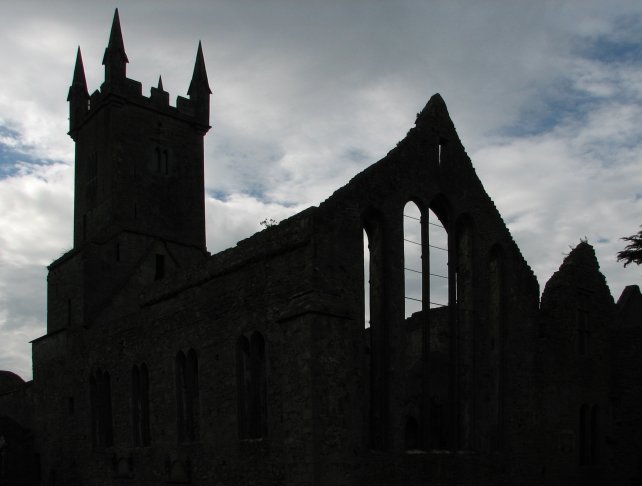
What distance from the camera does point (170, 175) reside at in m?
28.0

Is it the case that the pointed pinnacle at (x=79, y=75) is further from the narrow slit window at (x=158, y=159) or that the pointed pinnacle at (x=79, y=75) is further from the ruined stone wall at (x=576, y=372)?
the ruined stone wall at (x=576, y=372)

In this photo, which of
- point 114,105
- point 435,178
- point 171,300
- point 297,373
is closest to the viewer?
point 297,373

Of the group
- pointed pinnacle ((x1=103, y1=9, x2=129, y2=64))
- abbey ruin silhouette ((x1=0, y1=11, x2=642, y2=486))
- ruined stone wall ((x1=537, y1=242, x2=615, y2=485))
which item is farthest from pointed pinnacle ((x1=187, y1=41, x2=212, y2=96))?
ruined stone wall ((x1=537, y1=242, x2=615, y2=485))

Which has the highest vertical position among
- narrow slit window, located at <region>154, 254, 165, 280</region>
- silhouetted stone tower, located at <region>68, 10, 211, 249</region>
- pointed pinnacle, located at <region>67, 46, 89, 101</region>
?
pointed pinnacle, located at <region>67, 46, 89, 101</region>

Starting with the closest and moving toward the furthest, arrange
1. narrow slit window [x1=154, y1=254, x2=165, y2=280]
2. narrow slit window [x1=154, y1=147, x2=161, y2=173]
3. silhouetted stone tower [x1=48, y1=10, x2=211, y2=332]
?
silhouetted stone tower [x1=48, y1=10, x2=211, y2=332] → narrow slit window [x1=154, y1=254, x2=165, y2=280] → narrow slit window [x1=154, y1=147, x2=161, y2=173]

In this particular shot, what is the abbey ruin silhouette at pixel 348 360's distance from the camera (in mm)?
14141

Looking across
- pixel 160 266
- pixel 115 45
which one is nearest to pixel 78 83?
pixel 115 45

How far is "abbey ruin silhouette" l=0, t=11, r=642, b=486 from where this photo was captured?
14.1 meters

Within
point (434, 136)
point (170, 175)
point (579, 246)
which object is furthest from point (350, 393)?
point (170, 175)

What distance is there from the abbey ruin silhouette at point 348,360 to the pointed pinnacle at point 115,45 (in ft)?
18.8

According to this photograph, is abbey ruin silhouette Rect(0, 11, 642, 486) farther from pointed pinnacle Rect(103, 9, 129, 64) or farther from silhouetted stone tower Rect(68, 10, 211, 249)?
pointed pinnacle Rect(103, 9, 129, 64)

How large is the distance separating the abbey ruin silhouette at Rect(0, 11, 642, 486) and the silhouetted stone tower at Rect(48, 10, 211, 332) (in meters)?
0.13

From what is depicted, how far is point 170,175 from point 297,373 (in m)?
15.7

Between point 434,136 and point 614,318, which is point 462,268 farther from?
point 614,318
